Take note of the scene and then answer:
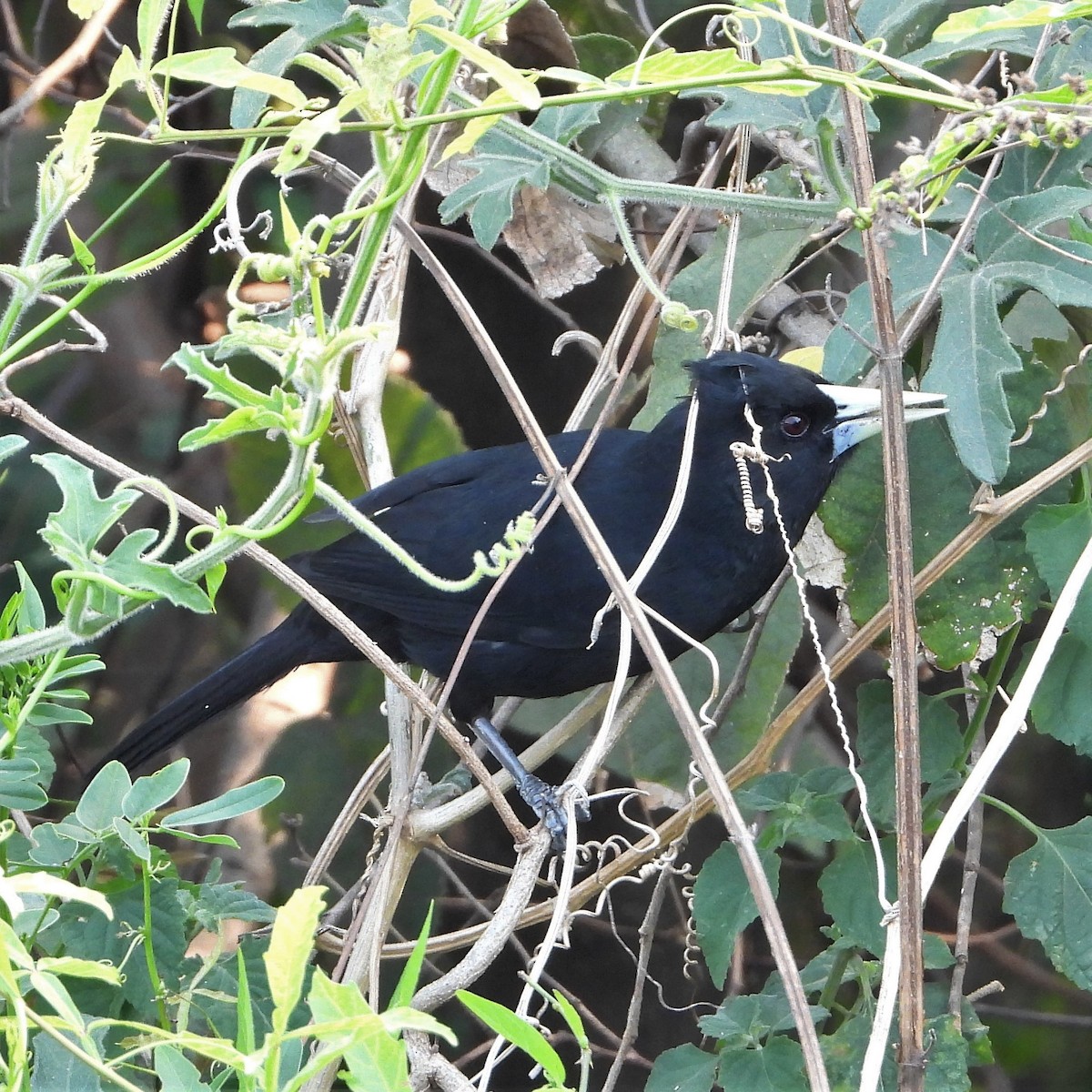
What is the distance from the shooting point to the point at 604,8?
260 cm

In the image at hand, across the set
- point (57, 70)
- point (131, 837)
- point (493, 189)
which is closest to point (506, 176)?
point (493, 189)

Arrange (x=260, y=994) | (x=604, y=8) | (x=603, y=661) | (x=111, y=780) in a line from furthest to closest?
(x=604, y=8) → (x=603, y=661) → (x=260, y=994) → (x=111, y=780)

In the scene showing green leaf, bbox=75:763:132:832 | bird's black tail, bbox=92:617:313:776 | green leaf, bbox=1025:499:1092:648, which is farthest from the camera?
bird's black tail, bbox=92:617:313:776

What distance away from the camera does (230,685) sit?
248cm

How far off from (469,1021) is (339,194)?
197cm

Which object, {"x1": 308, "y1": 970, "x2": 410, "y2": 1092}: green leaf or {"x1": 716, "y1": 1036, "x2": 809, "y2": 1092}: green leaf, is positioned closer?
{"x1": 308, "y1": 970, "x2": 410, "y2": 1092}: green leaf

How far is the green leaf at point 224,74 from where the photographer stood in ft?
2.93

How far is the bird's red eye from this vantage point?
80.7 inches

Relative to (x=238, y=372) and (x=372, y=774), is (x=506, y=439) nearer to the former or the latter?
(x=238, y=372)

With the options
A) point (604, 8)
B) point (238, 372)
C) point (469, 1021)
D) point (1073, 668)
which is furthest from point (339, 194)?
point (1073, 668)

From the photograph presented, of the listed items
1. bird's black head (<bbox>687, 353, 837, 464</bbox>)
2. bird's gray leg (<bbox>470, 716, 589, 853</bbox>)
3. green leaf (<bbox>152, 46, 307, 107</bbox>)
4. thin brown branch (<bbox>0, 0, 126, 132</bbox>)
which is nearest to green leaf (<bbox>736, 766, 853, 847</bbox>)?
bird's gray leg (<bbox>470, 716, 589, 853</bbox>)

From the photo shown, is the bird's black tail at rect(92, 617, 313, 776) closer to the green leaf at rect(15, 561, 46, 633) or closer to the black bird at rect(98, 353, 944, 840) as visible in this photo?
the black bird at rect(98, 353, 944, 840)

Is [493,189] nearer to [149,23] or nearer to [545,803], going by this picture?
[149,23]

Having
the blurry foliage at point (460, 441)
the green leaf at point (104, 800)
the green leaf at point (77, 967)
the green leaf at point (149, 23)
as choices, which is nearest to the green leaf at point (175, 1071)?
the blurry foliage at point (460, 441)
